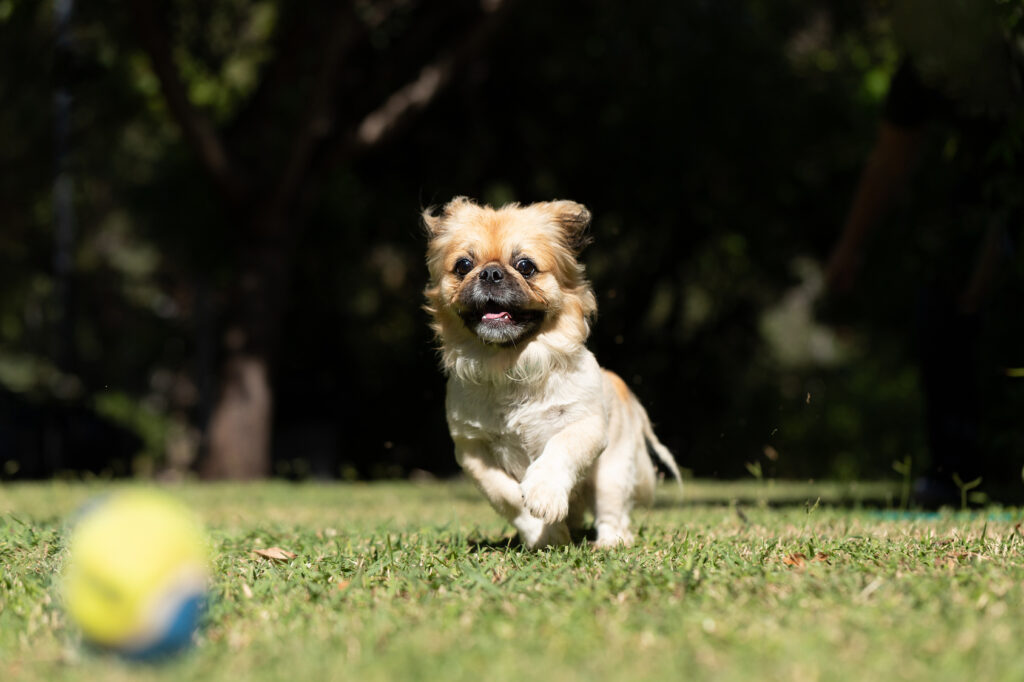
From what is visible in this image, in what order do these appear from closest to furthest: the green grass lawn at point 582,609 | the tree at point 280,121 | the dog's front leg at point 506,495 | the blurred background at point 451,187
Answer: the green grass lawn at point 582,609, the dog's front leg at point 506,495, the tree at point 280,121, the blurred background at point 451,187

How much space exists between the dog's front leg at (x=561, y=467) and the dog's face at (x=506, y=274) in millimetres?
416

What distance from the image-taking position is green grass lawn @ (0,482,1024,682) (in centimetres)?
239

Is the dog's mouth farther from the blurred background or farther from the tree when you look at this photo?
the tree

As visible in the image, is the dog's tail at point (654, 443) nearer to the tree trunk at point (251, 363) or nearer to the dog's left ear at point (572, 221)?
the dog's left ear at point (572, 221)

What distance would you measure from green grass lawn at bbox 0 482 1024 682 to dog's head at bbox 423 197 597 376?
852mm

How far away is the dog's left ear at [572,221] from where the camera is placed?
469 centimetres

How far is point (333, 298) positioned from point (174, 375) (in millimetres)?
14549

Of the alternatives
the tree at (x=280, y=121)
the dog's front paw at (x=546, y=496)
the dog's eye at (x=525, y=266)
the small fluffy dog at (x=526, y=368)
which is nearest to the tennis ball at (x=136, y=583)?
the dog's front paw at (x=546, y=496)

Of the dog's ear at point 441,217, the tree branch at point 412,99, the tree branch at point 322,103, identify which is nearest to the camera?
the dog's ear at point 441,217

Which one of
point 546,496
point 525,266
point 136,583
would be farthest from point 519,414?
point 136,583

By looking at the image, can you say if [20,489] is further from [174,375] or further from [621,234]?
[174,375]

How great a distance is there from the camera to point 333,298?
16.9 meters

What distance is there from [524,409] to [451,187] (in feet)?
35.2

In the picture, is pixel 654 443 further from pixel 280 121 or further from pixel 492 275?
pixel 280 121
